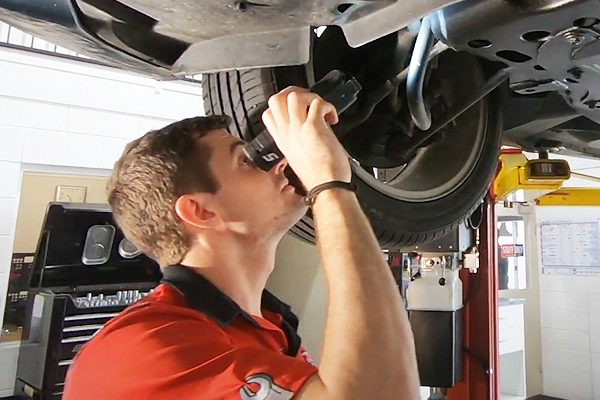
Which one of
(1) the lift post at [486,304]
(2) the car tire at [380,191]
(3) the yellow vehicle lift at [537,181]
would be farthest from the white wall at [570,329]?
(2) the car tire at [380,191]

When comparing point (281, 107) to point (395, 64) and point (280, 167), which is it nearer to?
point (280, 167)

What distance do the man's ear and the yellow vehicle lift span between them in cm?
95

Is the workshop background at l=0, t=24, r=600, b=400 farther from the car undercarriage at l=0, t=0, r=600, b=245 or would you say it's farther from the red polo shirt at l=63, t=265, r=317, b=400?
the red polo shirt at l=63, t=265, r=317, b=400

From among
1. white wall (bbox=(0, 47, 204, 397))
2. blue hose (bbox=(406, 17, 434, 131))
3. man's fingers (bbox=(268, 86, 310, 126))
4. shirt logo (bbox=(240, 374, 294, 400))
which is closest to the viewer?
shirt logo (bbox=(240, 374, 294, 400))

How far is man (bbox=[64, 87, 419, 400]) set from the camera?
566 millimetres

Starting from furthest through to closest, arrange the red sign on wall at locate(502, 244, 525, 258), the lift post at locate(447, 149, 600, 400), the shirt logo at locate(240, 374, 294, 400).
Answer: the red sign on wall at locate(502, 244, 525, 258) < the lift post at locate(447, 149, 600, 400) < the shirt logo at locate(240, 374, 294, 400)

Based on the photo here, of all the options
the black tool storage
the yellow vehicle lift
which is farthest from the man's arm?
the black tool storage

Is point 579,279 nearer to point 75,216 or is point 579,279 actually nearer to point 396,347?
point 75,216

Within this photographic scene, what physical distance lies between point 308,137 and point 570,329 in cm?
347

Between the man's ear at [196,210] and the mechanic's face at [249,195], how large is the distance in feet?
0.05

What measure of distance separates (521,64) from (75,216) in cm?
185

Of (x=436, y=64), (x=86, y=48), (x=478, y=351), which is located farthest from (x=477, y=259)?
(x=86, y=48)

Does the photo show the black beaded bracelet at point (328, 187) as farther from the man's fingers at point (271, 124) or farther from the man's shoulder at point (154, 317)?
the man's shoulder at point (154, 317)

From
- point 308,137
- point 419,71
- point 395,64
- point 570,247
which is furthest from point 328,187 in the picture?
point 570,247
